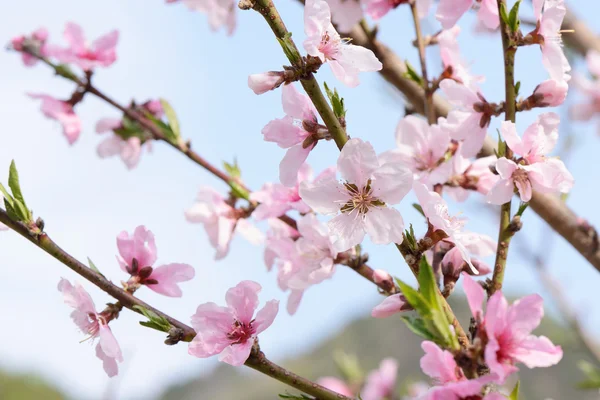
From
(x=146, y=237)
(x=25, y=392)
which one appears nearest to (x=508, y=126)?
(x=146, y=237)

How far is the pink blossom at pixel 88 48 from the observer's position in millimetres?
2010

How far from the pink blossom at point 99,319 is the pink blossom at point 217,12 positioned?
1.30 m

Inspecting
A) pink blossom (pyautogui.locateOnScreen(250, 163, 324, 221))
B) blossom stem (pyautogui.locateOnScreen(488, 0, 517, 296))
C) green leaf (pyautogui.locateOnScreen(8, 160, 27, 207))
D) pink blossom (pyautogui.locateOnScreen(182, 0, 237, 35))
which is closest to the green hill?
pink blossom (pyautogui.locateOnScreen(182, 0, 237, 35))

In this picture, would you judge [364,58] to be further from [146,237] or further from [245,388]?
[245,388]

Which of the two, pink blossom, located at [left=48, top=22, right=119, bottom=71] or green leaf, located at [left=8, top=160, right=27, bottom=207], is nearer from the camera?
green leaf, located at [left=8, top=160, right=27, bottom=207]

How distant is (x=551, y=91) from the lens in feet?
Answer: 3.87

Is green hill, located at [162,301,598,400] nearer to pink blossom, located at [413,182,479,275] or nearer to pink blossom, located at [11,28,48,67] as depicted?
pink blossom, located at [11,28,48,67]

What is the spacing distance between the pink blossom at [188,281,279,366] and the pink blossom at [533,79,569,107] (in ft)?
2.15

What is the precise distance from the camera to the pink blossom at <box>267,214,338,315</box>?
1.27 meters

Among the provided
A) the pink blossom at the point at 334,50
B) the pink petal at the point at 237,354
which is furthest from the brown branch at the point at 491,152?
the pink petal at the point at 237,354

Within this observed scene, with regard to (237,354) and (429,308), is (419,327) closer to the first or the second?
(429,308)

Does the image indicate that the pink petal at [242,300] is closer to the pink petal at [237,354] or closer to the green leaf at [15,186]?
the pink petal at [237,354]

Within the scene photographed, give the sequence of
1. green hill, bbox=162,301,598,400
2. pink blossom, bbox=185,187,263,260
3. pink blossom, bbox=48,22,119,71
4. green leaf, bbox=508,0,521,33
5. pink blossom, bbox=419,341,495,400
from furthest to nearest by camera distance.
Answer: green hill, bbox=162,301,598,400 → pink blossom, bbox=48,22,119,71 → pink blossom, bbox=185,187,263,260 → green leaf, bbox=508,0,521,33 → pink blossom, bbox=419,341,495,400

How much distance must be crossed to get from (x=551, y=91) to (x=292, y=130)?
53 cm
